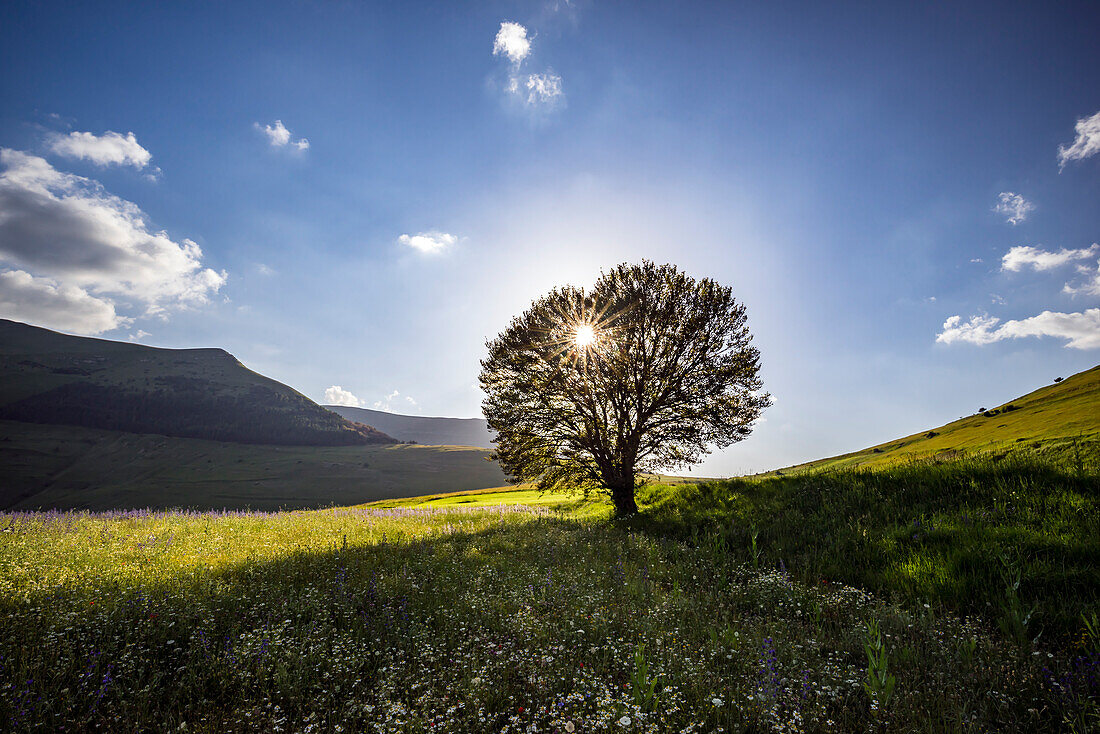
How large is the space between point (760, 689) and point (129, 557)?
Answer: 1193 centimetres

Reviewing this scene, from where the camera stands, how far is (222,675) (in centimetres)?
450

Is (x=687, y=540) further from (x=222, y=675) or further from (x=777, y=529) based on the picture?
(x=222, y=675)

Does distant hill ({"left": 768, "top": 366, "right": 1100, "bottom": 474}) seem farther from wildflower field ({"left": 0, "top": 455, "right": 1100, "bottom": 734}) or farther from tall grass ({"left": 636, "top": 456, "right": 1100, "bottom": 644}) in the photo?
wildflower field ({"left": 0, "top": 455, "right": 1100, "bottom": 734})

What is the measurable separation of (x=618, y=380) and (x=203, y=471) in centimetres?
17709

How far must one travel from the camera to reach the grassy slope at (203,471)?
115 metres

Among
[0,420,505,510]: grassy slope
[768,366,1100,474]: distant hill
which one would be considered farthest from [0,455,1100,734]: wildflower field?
[0,420,505,510]: grassy slope

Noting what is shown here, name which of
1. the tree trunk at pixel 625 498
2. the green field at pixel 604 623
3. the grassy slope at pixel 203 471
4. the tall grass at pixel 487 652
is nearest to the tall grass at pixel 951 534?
the green field at pixel 604 623

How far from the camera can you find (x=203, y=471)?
141375 millimetres

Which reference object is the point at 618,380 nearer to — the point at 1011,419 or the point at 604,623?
the point at 604,623

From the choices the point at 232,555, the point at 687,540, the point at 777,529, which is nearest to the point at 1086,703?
the point at 777,529

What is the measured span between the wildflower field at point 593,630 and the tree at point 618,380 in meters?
7.94

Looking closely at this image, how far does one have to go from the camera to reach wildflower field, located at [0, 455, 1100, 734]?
373 cm

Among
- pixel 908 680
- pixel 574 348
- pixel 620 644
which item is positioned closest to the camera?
pixel 908 680

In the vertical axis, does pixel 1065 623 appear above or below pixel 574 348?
below
